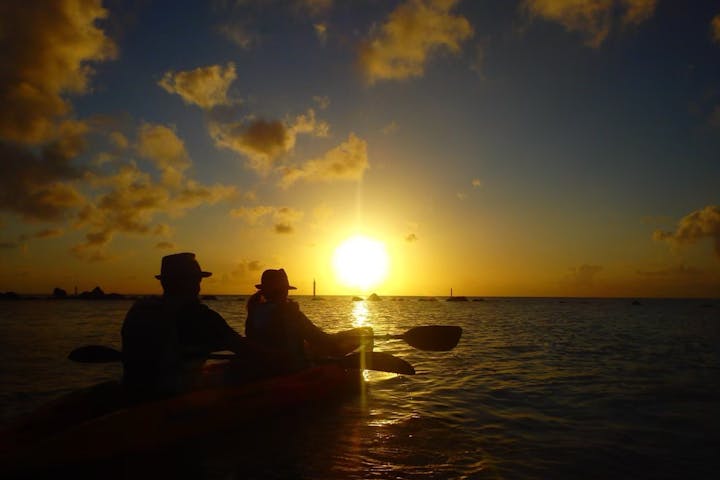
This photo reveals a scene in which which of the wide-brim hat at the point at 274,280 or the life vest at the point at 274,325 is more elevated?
the wide-brim hat at the point at 274,280

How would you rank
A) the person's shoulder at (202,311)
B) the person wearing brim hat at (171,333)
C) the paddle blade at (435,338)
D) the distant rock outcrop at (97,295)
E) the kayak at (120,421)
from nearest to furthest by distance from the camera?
the kayak at (120,421)
the person wearing brim hat at (171,333)
the person's shoulder at (202,311)
the paddle blade at (435,338)
the distant rock outcrop at (97,295)

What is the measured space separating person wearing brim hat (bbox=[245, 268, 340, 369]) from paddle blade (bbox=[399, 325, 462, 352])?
2.84 meters

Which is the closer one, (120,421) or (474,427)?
(120,421)

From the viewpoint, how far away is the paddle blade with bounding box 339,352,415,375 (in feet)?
26.5

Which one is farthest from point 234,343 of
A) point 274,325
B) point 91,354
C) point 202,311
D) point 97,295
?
point 97,295

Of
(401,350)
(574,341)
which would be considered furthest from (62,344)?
(574,341)

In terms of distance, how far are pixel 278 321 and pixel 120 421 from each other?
2904 millimetres

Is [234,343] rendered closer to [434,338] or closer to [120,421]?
[120,421]

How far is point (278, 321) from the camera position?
7.49 m

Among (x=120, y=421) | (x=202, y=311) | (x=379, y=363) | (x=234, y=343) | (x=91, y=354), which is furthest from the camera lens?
(x=379, y=363)

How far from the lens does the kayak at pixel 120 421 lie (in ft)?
14.8

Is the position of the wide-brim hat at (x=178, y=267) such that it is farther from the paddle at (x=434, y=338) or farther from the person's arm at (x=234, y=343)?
the paddle at (x=434, y=338)

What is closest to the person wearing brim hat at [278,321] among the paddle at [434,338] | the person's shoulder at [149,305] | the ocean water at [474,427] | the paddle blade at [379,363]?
the paddle blade at [379,363]

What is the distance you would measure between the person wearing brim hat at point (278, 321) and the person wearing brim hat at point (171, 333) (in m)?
1.75
